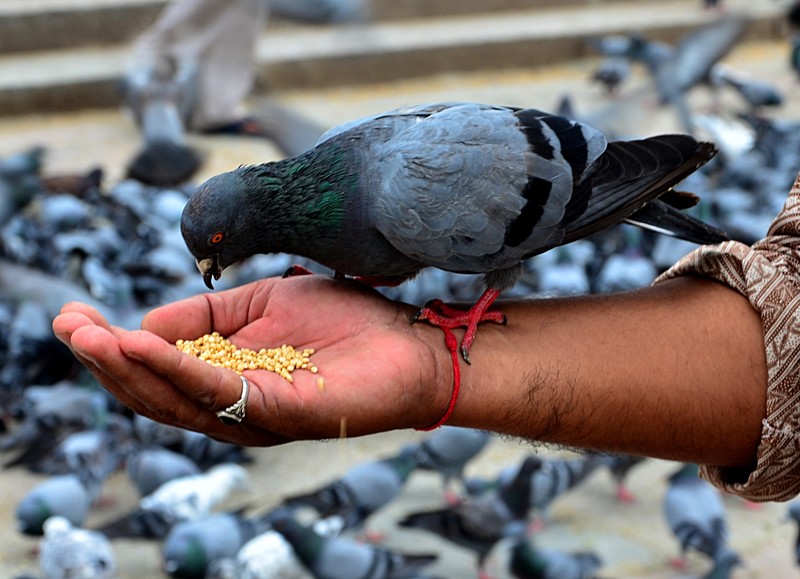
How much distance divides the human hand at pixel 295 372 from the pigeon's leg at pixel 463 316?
0.07 feet

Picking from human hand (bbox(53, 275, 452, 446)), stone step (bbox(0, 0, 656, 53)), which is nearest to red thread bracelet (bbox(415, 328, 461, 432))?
human hand (bbox(53, 275, 452, 446))

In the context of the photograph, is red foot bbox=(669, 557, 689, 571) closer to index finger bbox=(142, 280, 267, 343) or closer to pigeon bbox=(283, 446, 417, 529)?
pigeon bbox=(283, 446, 417, 529)

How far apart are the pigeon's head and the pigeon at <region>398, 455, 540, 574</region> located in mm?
1578

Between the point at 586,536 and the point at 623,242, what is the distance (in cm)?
219

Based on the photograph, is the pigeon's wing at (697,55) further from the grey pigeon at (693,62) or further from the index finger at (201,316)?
the index finger at (201,316)

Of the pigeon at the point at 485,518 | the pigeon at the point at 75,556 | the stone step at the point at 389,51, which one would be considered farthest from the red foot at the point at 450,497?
the stone step at the point at 389,51

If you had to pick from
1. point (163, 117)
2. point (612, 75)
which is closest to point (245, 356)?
point (163, 117)

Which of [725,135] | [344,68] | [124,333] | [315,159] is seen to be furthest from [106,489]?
[344,68]

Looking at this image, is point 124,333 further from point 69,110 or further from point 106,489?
point 69,110

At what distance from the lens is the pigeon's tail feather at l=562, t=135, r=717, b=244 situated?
2330 mm

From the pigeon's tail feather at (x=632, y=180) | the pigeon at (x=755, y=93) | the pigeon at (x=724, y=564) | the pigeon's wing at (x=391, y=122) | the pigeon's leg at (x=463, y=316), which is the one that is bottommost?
the pigeon at (x=724, y=564)

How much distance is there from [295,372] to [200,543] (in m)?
1.69

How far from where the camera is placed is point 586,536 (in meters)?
3.78

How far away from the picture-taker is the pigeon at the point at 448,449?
12.2ft
